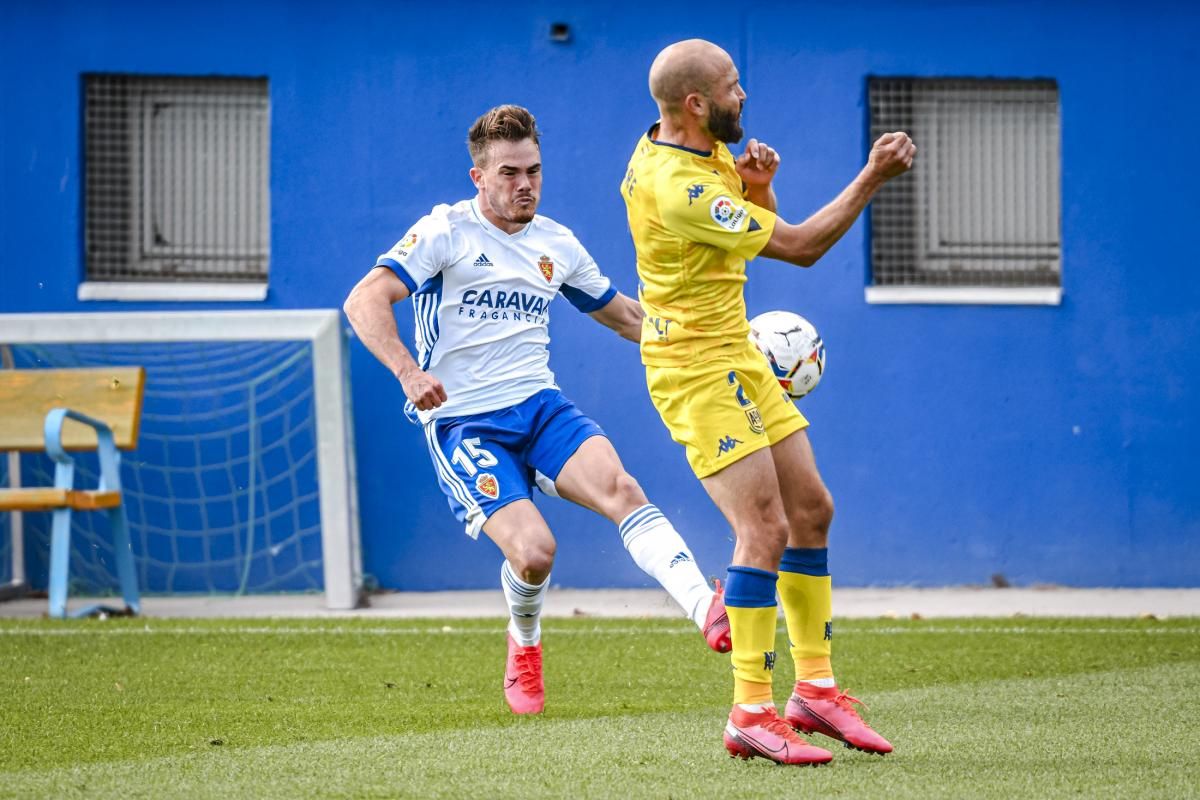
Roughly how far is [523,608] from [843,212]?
203cm

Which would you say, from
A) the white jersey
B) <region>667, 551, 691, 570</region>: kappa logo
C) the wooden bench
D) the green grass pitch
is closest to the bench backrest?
the wooden bench

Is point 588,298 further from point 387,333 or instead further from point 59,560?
point 59,560

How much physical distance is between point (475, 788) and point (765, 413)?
1.37 m

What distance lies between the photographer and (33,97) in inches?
403

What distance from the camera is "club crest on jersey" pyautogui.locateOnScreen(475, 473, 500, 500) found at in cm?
573

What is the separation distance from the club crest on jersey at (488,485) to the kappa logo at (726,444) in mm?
1325

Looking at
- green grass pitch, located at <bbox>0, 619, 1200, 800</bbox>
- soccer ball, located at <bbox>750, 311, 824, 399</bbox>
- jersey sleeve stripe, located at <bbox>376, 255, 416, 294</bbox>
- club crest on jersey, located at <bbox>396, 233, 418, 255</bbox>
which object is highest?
club crest on jersey, located at <bbox>396, 233, 418, 255</bbox>

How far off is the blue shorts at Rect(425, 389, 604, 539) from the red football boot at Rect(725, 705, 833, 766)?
147 centimetres

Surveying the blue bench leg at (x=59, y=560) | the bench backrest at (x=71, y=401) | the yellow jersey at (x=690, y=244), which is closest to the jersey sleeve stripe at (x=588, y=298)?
the yellow jersey at (x=690, y=244)

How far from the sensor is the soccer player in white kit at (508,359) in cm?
566

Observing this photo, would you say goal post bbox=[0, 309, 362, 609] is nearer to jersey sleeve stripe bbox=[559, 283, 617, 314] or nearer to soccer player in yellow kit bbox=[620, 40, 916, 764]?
jersey sleeve stripe bbox=[559, 283, 617, 314]

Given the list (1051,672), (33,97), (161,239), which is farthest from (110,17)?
(1051,672)

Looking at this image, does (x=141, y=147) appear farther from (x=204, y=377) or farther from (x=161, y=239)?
(x=204, y=377)

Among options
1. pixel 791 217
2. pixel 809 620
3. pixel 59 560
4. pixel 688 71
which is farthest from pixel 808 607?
pixel 791 217
